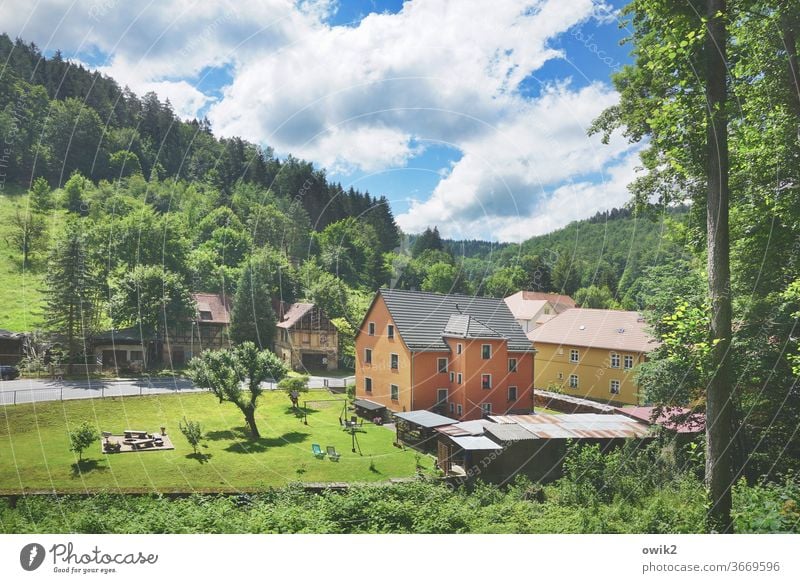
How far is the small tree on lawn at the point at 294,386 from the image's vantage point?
18.0ft

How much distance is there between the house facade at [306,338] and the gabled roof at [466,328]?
5.01 ft

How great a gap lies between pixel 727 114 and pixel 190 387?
6285 millimetres

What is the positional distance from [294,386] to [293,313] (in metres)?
0.95

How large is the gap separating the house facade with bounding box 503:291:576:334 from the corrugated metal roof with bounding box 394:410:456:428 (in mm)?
2203

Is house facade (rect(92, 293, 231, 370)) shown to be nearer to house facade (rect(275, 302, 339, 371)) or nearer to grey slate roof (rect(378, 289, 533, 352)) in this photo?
house facade (rect(275, 302, 339, 371))

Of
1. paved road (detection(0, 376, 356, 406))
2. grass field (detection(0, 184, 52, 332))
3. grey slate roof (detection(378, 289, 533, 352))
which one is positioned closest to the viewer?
paved road (detection(0, 376, 356, 406))

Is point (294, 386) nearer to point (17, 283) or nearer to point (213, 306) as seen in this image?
point (213, 306)

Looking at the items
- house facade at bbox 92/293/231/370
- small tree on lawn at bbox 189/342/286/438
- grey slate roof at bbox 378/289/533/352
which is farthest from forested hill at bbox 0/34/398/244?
small tree on lawn at bbox 189/342/286/438

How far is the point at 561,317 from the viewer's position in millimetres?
6895

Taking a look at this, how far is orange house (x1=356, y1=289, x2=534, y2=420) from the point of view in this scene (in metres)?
5.54

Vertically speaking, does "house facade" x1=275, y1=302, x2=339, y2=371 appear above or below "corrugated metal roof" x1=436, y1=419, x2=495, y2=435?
above

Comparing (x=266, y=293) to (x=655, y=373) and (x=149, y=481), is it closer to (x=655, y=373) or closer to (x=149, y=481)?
(x=149, y=481)
